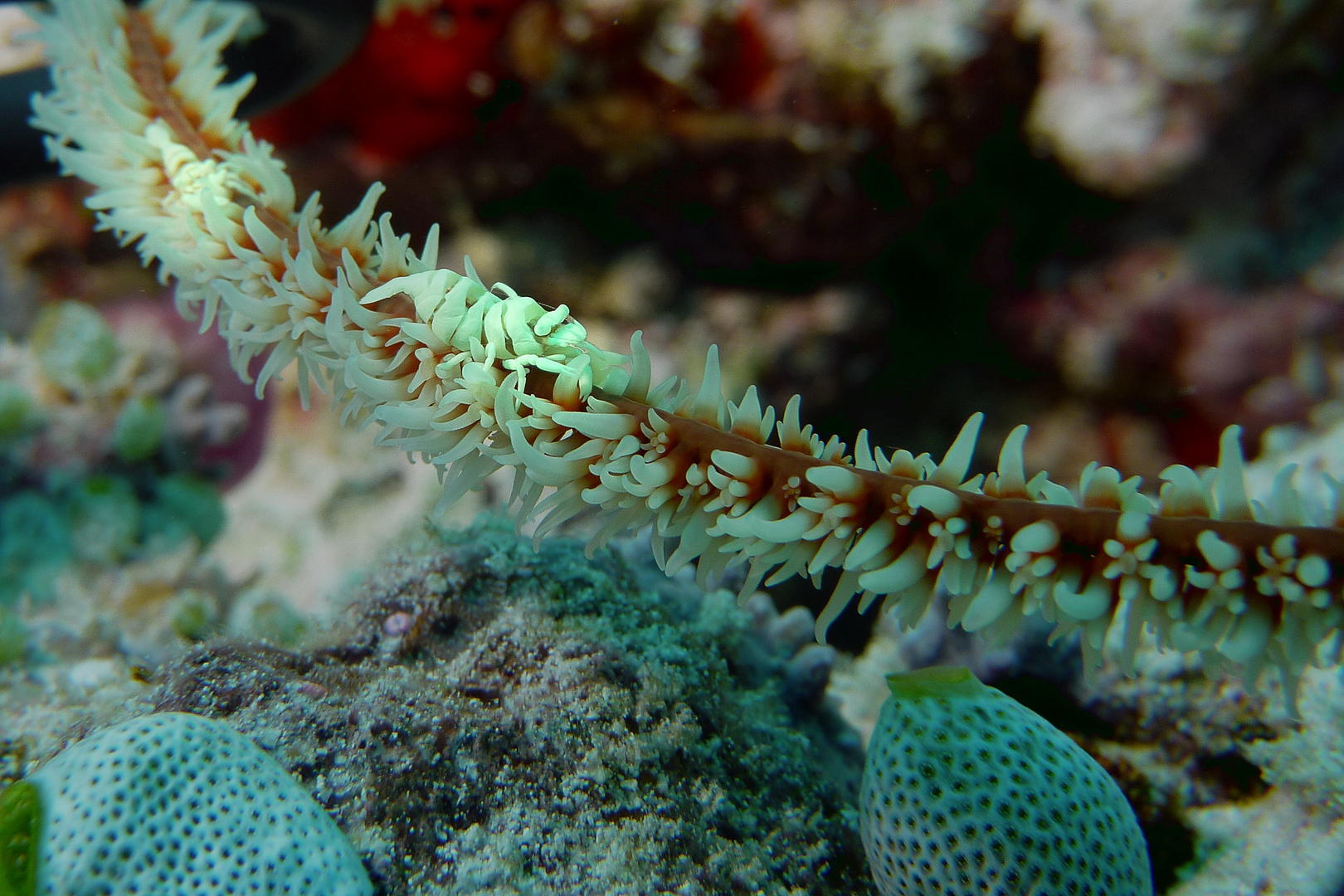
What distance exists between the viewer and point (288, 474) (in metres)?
4.04

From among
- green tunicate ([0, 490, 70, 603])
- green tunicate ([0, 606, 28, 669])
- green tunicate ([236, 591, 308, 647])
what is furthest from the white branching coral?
green tunicate ([0, 490, 70, 603])

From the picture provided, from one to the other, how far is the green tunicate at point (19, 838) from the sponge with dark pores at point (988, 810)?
4.72 ft

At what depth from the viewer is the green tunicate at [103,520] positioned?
3512mm

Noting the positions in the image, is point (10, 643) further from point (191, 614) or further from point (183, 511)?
point (183, 511)

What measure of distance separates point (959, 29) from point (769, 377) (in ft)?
6.27

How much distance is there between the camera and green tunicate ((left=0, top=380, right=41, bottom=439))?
346 cm

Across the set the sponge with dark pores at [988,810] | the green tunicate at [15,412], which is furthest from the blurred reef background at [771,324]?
the sponge with dark pores at [988,810]

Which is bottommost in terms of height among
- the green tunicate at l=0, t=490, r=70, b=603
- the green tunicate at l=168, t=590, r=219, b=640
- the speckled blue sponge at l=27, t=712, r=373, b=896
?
the green tunicate at l=0, t=490, r=70, b=603

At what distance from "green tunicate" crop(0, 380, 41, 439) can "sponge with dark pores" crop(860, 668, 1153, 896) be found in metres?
A: 4.35

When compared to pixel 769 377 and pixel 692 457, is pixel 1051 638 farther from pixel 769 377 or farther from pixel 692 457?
pixel 769 377

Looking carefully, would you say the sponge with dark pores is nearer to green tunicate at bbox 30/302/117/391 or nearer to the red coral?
the red coral

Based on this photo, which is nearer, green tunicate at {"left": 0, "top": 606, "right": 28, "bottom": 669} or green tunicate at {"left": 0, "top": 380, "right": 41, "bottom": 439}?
Result: green tunicate at {"left": 0, "top": 606, "right": 28, "bottom": 669}

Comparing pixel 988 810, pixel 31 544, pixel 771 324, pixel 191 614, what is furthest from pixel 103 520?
pixel 988 810

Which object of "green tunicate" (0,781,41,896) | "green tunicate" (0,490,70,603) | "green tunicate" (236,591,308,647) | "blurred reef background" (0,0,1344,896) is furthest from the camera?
"green tunicate" (0,490,70,603)
